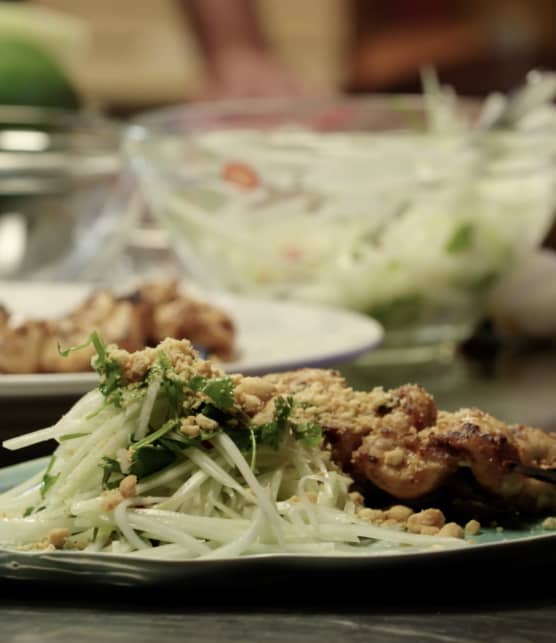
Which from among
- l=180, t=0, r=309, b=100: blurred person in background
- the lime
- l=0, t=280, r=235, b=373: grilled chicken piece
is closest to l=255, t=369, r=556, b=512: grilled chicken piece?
l=0, t=280, r=235, b=373: grilled chicken piece

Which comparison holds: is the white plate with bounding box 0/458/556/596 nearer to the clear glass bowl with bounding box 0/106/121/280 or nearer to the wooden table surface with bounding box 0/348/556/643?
the wooden table surface with bounding box 0/348/556/643

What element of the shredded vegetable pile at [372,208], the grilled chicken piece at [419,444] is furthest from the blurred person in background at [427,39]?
the grilled chicken piece at [419,444]

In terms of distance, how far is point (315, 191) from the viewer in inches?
93.7

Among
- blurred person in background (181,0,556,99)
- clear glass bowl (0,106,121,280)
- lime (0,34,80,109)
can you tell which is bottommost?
clear glass bowl (0,106,121,280)

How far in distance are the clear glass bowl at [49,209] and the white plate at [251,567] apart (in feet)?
6.10

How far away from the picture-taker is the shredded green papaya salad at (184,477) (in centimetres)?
107

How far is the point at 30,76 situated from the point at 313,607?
2.49 metres

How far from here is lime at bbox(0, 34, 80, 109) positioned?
10.6 feet

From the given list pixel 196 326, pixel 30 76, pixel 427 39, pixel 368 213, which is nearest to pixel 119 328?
pixel 196 326

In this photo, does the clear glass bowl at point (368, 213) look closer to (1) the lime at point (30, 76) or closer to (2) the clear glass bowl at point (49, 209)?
(2) the clear glass bowl at point (49, 209)

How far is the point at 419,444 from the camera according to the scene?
120 centimetres

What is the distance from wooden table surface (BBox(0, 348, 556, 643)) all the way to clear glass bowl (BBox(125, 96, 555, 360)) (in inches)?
52.6

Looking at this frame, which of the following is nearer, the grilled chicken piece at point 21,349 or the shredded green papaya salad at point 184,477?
the shredded green papaya salad at point 184,477

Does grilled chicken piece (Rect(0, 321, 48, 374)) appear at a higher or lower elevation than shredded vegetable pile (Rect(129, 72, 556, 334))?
lower
